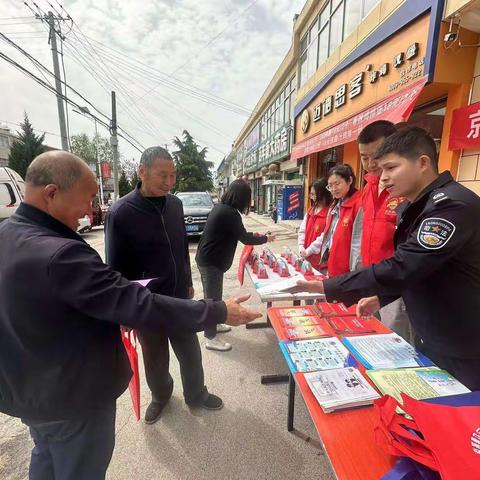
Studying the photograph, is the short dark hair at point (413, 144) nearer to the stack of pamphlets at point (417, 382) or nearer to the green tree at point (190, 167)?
the stack of pamphlets at point (417, 382)

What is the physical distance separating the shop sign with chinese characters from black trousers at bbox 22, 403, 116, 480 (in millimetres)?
5622

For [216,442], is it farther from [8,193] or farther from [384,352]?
[8,193]

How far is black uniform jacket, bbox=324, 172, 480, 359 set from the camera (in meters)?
1.14

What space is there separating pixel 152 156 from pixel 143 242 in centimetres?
60

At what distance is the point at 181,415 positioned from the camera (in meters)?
2.21

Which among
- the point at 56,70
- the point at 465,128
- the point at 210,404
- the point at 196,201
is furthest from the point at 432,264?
the point at 56,70

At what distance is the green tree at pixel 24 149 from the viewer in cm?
2136

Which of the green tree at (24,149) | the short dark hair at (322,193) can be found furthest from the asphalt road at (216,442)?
the green tree at (24,149)

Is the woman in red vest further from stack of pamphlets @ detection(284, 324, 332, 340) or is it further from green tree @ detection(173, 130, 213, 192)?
green tree @ detection(173, 130, 213, 192)

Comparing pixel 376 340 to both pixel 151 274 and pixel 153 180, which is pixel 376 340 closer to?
pixel 151 274

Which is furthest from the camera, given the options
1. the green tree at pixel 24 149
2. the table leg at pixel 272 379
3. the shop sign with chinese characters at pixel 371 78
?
the green tree at pixel 24 149

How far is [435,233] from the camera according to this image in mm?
1157

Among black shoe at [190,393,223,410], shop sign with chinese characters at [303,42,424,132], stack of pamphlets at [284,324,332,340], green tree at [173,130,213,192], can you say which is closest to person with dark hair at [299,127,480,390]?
stack of pamphlets at [284,324,332,340]

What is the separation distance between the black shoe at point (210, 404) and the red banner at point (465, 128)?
4313 mm
